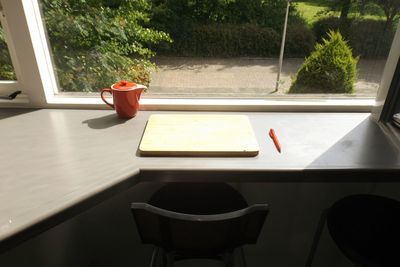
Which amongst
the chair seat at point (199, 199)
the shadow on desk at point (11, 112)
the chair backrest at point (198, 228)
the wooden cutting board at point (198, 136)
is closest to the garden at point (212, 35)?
the shadow on desk at point (11, 112)

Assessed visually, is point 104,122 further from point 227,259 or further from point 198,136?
point 227,259

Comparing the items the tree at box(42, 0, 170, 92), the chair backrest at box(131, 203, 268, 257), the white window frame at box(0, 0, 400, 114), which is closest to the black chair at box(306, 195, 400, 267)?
the chair backrest at box(131, 203, 268, 257)

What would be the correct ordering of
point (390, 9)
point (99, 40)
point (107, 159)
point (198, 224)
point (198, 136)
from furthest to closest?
point (99, 40) → point (390, 9) → point (198, 136) → point (107, 159) → point (198, 224)

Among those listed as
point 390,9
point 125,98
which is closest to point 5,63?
point 125,98

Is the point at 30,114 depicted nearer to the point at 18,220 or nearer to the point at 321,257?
the point at 18,220

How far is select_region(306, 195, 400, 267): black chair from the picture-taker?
0.86 metres

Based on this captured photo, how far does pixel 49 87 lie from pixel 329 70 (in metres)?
1.05

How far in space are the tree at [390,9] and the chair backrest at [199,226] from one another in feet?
2.67

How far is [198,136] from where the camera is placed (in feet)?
3.24

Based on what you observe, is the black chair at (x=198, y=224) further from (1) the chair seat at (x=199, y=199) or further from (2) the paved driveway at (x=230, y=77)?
(2) the paved driveway at (x=230, y=77)

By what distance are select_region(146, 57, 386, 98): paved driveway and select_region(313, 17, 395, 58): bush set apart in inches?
1.9

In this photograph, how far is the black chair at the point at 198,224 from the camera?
0.71 m

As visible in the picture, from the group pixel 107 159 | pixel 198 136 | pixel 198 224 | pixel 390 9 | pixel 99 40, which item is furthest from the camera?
pixel 99 40

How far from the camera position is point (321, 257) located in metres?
1.45
